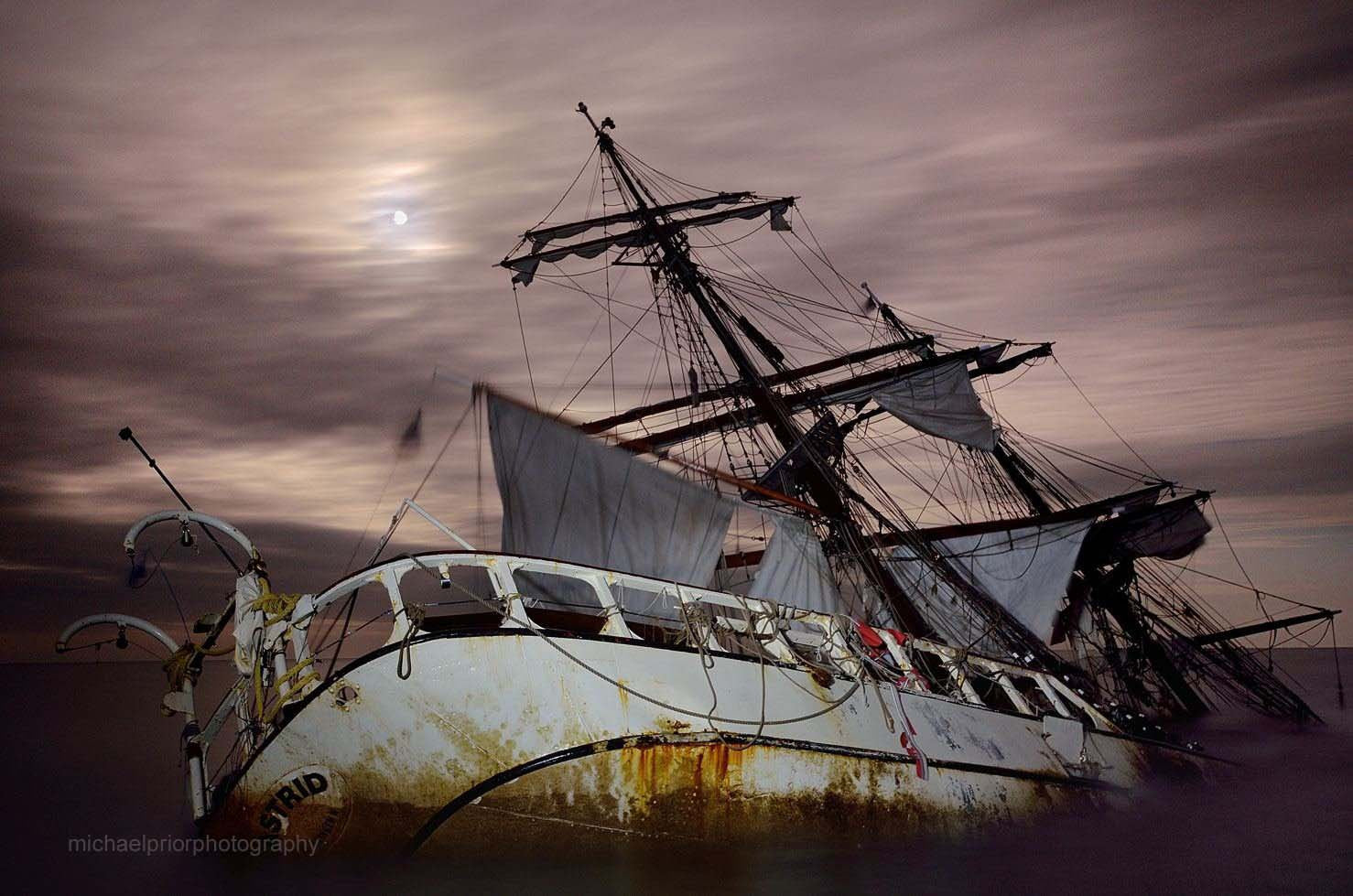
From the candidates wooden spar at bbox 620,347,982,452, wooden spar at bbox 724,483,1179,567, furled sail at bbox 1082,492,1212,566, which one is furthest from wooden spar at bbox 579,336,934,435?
furled sail at bbox 1082,492,1212,566

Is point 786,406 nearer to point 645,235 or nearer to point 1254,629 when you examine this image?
point 645,235

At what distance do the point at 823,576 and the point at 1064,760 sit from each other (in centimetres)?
983

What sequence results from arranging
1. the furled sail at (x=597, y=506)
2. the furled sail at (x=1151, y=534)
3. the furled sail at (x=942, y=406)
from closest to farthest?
the furled sail at (x=597, y=506), the furled sail at (x=942, y=406), the furled sail at (x=1151, y=534)

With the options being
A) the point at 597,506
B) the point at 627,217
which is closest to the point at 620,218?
the point at 627,217

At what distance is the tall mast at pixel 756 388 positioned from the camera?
24297 millimetres

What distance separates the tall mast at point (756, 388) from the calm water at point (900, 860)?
8.14 meters

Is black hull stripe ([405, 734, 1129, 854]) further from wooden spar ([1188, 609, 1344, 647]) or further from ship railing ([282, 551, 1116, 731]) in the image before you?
wooden spar ([1188, 609, 1344, 647])

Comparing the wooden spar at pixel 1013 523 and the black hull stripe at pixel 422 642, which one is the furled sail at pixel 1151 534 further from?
the black hull stripe at pixel 422 642

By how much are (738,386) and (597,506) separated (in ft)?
16.7

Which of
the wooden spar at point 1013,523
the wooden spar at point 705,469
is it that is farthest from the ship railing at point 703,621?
the wooden spar at point 1013,523

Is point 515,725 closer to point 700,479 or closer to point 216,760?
point 700,479

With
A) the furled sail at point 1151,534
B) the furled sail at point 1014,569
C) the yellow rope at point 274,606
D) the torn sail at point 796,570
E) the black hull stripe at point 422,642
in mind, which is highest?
the furled sail at point 1151,534

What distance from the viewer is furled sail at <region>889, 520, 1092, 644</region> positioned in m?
29.3

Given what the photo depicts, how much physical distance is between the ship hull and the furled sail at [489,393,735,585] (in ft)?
36.6
